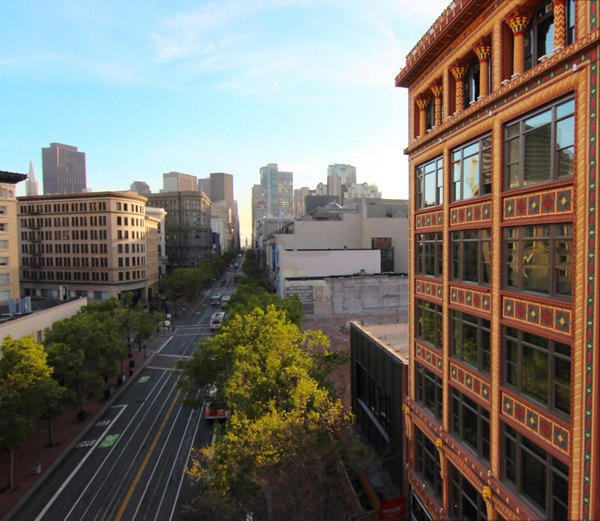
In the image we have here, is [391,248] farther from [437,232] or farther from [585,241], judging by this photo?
[585,241]

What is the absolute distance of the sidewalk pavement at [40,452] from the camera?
24031 millimetres

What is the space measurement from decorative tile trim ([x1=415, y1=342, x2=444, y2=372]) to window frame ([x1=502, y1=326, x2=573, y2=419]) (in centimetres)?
407

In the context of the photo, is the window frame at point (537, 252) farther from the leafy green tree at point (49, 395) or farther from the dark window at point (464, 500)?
the leafy green tree at point (49, 395)

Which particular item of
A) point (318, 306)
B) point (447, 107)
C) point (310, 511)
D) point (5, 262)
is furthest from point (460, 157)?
point (5, 262)

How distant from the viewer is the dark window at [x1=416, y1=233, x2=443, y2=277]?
16844 millimetres

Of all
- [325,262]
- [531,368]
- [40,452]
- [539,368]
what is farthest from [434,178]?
[325,262]

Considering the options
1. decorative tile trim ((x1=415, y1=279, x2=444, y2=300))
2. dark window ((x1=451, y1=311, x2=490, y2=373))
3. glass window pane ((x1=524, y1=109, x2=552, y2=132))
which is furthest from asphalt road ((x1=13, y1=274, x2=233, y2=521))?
glass window pane ((x1=524, y1=109, x2=552, y2=132))

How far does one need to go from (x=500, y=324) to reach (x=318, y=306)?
48901 mm

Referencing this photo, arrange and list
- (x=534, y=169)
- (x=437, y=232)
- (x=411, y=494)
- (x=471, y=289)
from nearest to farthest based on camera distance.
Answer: (x=534, y=169)
(x=471, y=289)
(x=437, y=232)
(x=411, y=494)

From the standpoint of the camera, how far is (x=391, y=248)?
80.9m

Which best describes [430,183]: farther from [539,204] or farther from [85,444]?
[85,444]

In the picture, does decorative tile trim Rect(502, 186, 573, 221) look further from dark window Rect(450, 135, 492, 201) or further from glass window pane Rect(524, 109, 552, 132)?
glass window pane Rect(524, 109, 552, 132)

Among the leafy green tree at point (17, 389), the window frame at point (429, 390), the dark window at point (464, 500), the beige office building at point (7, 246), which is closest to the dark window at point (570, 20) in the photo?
the window frame at point (429, 390)

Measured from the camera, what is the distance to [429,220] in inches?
693
